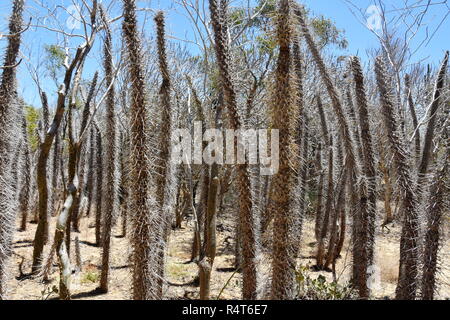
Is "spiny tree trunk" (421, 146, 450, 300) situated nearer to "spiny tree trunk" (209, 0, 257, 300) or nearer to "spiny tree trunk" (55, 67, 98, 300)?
"spiny tree trunk" (209, 0, 257, 300)

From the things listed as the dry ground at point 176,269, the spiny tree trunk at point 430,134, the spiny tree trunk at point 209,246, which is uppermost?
the spiny tree trunk at point 430,134

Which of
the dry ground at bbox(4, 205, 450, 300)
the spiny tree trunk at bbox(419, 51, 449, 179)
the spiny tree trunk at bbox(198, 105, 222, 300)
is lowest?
the dry ground at bbox(4, 205, 450, 300)

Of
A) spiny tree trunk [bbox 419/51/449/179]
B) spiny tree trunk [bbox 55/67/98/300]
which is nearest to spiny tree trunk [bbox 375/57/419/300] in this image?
spiny tree trunk [bbox 419/51/449/179]

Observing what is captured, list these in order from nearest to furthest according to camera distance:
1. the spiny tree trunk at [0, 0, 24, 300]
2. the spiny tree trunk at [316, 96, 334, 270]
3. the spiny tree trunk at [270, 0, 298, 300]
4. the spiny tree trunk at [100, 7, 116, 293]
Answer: the spiny tree trunk at [270, 0, 298, 300] → the spiny tree trunk at [0, 0, 24, 300] → the spiny tree trunk at [100, 7, 116, 293] → the spiny tree trunk at [316, 96, 334, 270]

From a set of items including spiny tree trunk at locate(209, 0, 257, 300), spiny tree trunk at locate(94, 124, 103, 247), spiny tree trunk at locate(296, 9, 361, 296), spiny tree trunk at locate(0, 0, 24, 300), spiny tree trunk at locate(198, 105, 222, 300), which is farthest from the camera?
spiny tree trunk at locate(94, 124, 103, 247)

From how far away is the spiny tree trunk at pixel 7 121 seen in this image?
691cm

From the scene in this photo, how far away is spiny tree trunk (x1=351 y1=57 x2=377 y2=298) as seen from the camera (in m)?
7.57

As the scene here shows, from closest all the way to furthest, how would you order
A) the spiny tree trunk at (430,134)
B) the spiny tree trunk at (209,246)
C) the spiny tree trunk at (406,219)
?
the spiny tree trunk at (406,219) → the spiny tree trunk at (209,246) → the spiny tree trunk at (430,134)

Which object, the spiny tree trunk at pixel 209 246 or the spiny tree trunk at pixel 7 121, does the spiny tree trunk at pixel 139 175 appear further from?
the spiny tree trunk at pixel 7 121

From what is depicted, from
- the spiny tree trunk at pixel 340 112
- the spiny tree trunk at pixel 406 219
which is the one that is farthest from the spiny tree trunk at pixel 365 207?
the spiny tree trunk at pixel 406 219

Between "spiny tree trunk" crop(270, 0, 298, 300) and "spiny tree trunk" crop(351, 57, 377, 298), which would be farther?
"spiny tree trunk" crop(351, 57, 377, 298)

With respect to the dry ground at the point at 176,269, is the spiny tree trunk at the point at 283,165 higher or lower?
higher

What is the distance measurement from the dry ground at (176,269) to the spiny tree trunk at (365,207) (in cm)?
46

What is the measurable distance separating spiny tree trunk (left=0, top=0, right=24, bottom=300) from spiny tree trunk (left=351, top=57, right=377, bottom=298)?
229 inches
